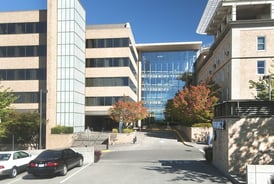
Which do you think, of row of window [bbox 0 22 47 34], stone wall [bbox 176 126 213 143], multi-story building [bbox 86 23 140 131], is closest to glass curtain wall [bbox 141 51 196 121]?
multi-story building [bbox 86 23 140 131]

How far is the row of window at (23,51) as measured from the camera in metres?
47.8

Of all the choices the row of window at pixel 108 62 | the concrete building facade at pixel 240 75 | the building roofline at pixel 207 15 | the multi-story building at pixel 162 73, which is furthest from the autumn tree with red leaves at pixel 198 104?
the multi-story building at pixel 162 73

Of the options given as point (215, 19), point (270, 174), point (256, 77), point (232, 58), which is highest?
point (215, 19)

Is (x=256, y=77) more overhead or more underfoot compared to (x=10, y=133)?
more overhead

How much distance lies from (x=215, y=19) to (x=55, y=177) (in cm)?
3847

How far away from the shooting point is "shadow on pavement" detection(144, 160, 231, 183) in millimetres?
15911

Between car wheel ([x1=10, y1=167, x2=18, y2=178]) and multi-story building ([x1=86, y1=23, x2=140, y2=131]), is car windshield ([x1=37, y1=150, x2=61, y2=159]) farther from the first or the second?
multi-story building ([x1=86, y1=23, x2=140, y2=131])

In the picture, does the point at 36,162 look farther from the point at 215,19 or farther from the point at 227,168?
the point at 215,19

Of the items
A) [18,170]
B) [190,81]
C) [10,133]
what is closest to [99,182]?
[18,170]

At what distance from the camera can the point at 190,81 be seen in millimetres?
78812

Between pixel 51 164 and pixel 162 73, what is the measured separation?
220 ft

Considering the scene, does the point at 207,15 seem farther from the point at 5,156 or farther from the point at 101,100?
the point at 5,156

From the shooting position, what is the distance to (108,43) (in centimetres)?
5394

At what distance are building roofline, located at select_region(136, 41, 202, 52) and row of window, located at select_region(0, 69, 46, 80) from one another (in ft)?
112
